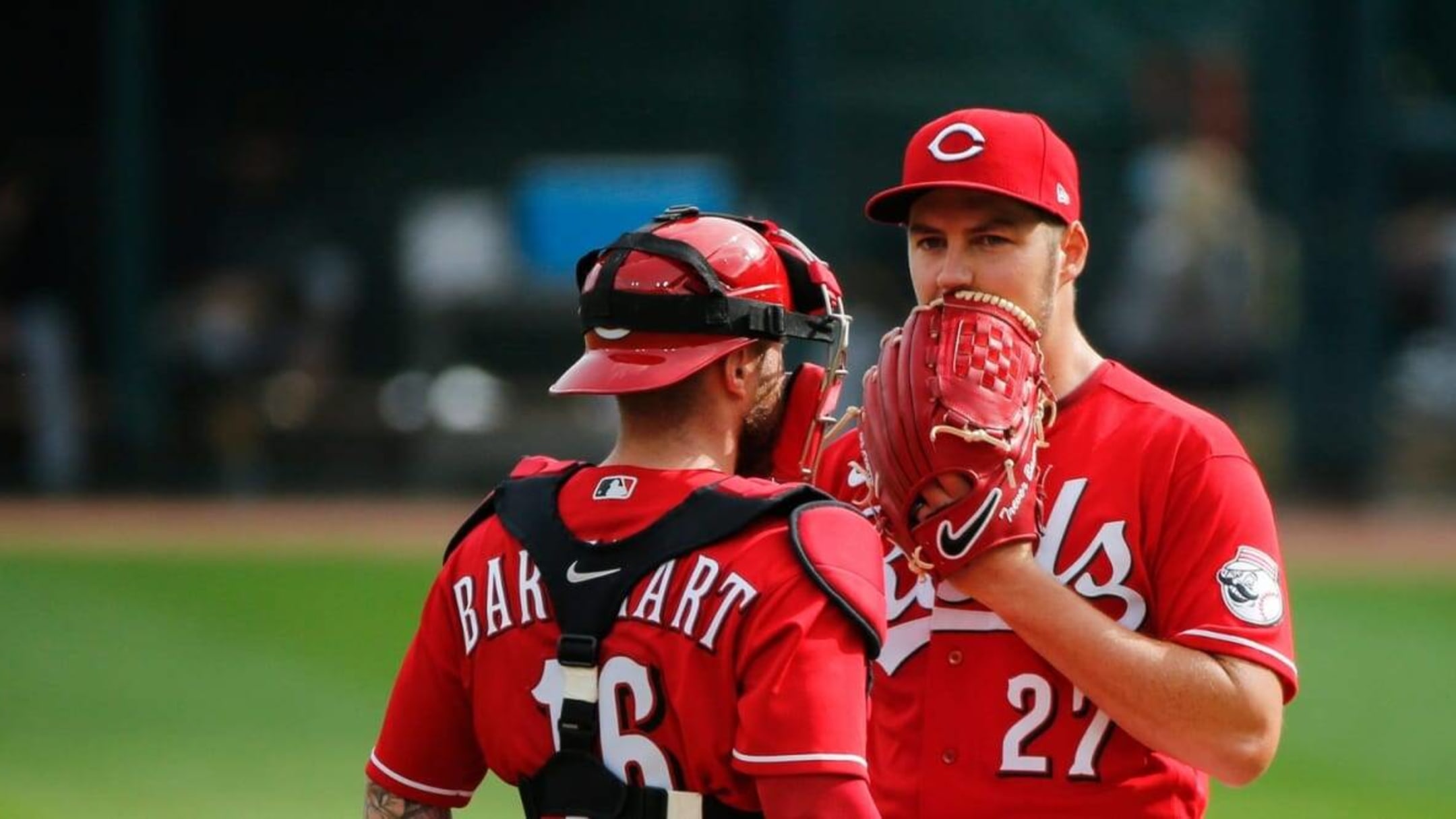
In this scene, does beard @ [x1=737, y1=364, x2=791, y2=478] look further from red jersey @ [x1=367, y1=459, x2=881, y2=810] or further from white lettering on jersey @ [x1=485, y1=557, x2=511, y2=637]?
white lettering on jersey @ [x1=485, y1=557, x2=511, y2=637]

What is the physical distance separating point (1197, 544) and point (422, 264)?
11740 millimetres

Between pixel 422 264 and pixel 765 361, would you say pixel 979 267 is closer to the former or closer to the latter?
pixel 765 361

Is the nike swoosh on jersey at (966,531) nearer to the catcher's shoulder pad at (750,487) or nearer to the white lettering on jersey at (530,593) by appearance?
the catcher's shoulder pad at (750,487)

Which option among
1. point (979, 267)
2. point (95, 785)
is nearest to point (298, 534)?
point (95, 785)

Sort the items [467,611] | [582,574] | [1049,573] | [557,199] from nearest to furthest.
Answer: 1. [582,574]
2. [467,611]
3. [1049,573]
4. [557,199]

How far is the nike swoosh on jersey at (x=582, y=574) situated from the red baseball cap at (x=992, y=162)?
0.85 meters

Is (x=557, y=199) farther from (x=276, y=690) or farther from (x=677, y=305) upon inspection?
(x=677, y=305)

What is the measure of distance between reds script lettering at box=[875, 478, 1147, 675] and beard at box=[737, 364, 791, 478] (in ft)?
0.98

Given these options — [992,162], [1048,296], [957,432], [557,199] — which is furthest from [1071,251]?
[557,199]

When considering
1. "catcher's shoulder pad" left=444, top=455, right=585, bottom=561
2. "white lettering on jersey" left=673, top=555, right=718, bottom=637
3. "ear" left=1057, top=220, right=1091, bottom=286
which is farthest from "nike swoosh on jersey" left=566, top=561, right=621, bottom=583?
"ear" left=1057, top=220, right=1091, bottom=286

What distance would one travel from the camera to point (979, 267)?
317 centimetres

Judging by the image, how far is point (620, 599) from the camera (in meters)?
2.61

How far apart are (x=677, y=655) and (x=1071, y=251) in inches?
42.8

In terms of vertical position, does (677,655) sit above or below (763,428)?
below
